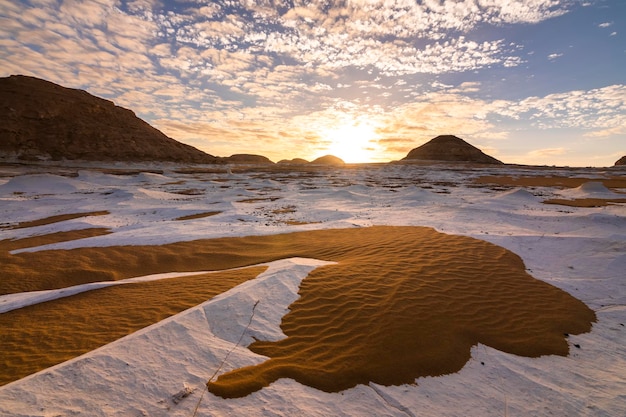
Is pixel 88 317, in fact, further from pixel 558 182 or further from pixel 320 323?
pixel 558 182

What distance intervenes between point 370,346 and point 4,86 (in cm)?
9495

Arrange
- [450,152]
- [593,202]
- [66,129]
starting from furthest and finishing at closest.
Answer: [450,152] → [66,129] → [593,202]

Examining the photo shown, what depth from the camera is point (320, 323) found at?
6281mm

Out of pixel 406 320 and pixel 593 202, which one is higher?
pixel 593 202

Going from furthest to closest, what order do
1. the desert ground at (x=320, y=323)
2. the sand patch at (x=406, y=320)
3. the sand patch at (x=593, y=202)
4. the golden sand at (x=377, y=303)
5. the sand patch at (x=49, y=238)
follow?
the sand patch at (x=593, y=202)
the sand patch at (x=49, y=238)
the golden sand at (x=377, y=303)
the sand patch at (x=406, y=320)
the desert ground at (x=320, y=323)

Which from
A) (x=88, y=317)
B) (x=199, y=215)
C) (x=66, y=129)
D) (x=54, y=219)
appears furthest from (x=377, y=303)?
(x=66, y=129)

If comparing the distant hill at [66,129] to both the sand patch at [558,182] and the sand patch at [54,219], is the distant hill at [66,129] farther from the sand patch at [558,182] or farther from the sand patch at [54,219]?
the sand patch at [558,182]

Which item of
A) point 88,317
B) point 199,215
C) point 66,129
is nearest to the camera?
point 88,317

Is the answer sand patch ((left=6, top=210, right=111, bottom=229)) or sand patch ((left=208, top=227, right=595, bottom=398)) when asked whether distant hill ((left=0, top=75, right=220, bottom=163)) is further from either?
sand patch ((left=208, top=227, right=595, bottom=398))

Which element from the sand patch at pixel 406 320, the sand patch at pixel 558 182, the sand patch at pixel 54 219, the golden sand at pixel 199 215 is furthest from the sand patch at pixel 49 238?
the sand patch at pixel 558 182

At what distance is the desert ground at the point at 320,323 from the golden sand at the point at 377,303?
0.04m

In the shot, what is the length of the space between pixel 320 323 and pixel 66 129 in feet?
269

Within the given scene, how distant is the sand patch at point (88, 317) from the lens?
495 cm

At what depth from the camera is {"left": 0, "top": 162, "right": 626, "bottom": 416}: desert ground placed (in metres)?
4.21
